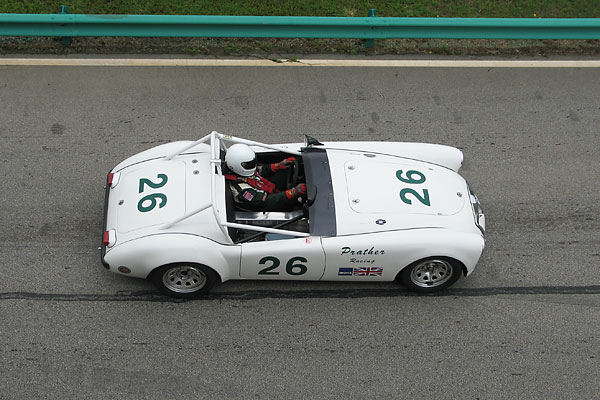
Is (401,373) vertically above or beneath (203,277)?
beneath

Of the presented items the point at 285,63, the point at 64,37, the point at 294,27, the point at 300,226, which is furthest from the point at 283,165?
the point at 64,37

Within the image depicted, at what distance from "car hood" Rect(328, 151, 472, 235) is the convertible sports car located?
1 cm

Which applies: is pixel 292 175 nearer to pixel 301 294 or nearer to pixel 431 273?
pixel 301 294

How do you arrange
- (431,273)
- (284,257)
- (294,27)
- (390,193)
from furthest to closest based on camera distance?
(294,27) → (431,273) → (390,193) → (284,257)

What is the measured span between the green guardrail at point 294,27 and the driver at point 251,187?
3200 millimetres

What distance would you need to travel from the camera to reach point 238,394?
5.12 m

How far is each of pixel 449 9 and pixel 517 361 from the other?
6041 mm

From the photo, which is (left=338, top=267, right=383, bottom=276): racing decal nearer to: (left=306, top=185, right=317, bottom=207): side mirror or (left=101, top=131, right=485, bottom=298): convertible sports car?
(left=101, top=131, right=485, bottom=298): convertible sports car

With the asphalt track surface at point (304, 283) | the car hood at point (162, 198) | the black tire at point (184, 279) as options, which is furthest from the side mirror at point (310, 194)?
the black tire at point (184, 279)

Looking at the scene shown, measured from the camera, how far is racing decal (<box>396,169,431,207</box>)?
5.67 meters

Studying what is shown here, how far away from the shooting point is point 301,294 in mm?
5871

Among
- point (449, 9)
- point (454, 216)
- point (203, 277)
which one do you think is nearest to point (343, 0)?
point (449, 9)

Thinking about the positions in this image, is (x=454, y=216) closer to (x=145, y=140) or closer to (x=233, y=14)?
(x=145, y=140)

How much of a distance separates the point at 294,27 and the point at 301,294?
424 centimetres
